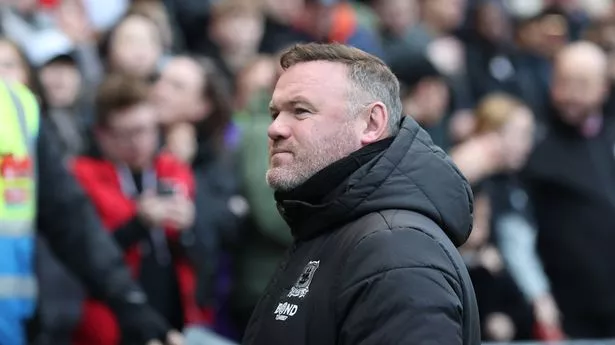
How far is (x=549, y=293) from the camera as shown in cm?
891

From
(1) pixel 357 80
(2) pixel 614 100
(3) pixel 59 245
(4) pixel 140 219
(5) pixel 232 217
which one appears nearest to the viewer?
(1) pixel 357 80

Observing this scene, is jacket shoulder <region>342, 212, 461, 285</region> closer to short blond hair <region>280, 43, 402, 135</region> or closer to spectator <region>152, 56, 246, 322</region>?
short blond hair <region>280, 43, 402, 135</region>

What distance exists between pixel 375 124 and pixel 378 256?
45 cm

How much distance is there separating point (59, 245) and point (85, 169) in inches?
46.7

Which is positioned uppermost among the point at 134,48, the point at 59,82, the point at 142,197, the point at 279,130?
the point at 279,130

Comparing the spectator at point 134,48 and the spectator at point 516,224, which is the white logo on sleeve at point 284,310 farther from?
the spectator at point 134,48

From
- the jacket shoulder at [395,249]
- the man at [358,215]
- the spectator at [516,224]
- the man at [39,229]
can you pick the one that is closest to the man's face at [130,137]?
the man at [39,229]

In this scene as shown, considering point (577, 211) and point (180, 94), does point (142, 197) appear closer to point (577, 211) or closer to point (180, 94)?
point (180, 94)

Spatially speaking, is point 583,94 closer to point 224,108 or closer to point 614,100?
point 614,100

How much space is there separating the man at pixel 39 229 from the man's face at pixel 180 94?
7.75 feet

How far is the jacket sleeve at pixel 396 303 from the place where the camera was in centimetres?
332

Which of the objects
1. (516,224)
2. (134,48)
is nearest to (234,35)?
(134,48)

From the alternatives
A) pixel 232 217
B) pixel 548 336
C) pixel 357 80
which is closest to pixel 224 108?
pixel 232 217

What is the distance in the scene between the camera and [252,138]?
298 inches
